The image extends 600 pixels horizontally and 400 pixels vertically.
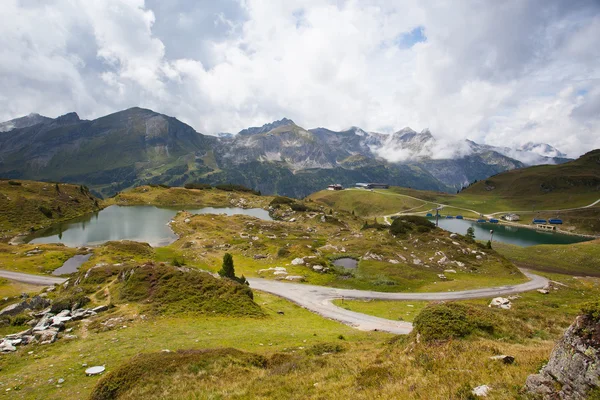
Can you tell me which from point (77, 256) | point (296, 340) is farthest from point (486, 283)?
point (77, 256)

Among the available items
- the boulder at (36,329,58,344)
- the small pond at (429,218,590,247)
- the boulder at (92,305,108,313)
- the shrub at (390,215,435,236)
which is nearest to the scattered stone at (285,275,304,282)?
the boulder at (92,305,108,313)

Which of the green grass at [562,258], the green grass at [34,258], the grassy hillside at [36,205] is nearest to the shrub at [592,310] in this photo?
the green grass at [34,258]

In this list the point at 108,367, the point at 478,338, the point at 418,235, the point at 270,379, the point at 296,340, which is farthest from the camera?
the point at 418,235

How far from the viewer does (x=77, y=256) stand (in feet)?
249

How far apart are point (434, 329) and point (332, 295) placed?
119 ft

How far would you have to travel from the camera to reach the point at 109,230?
127562 millimetres

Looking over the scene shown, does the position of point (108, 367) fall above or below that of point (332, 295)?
above

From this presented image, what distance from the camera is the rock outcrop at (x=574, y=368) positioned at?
9031 mm

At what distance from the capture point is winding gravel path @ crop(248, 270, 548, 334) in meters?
42.6

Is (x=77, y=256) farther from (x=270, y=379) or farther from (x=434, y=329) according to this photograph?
(x=434, y=329)

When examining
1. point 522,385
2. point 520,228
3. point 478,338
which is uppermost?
point 522,385

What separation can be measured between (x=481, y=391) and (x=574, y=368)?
3125 mm

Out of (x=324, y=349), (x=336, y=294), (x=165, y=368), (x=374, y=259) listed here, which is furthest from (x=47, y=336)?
(x=374, y=259)

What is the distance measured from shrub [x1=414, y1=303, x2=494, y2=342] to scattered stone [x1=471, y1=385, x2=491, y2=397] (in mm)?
6726
